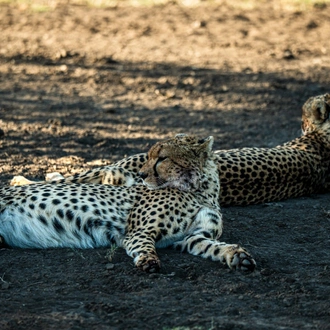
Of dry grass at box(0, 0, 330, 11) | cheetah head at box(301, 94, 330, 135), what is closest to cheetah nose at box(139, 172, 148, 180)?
cheetah head at box(301, 94, 330, 135)

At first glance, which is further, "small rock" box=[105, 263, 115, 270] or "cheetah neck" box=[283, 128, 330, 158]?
"cheetah neck" box=[283, 128, 330, 158]

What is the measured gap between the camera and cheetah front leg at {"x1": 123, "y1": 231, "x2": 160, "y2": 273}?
4.27 metres

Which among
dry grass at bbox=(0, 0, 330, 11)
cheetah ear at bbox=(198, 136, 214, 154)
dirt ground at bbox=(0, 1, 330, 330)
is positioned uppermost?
dry grass at bbox=(0, 0, 330, 11)

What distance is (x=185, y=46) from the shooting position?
10.6 metres

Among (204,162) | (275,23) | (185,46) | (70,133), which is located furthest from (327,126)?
(275,23)

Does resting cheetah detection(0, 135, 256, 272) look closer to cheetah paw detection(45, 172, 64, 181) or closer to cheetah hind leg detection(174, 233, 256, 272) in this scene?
cheetah hind leg detection(174, 233, 256, 272)

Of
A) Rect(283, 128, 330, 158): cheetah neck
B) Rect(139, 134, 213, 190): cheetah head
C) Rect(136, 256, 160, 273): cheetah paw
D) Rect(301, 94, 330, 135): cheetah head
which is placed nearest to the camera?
Rect(136, 256, 160, 273): cheetah paw

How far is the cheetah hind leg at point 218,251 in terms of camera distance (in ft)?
14.3

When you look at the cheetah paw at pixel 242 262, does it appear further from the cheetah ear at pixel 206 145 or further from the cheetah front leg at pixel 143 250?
the cheetah ear at pixel 206 145

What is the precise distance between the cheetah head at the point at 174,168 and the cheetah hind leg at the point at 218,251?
1.27ft

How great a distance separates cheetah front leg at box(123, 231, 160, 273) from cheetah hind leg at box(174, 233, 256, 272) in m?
0.20

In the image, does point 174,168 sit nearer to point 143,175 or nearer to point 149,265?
point 143,175

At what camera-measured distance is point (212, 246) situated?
453 cm

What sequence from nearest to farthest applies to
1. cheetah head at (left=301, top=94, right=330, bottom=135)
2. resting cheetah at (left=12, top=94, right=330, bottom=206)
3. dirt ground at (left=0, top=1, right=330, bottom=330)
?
dirt ground at (left=0, top=1, right=330, bottom=330) → resting cheetah at (left=12, top=94, right=330, bottom=206) → cheetah head at (left=301, top=94, right=330, bottom=135)
